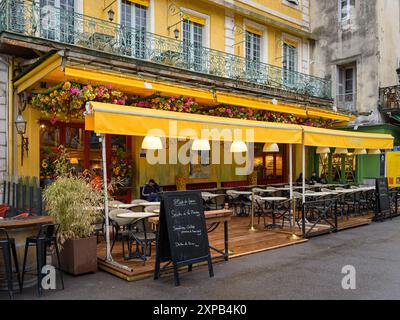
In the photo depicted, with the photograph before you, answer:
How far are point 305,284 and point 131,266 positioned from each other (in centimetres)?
273

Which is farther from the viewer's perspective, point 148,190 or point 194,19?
point 194,19

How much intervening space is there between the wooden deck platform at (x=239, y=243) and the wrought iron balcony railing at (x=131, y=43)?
5.59m

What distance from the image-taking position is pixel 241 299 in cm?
521

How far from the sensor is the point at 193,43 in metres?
14.5

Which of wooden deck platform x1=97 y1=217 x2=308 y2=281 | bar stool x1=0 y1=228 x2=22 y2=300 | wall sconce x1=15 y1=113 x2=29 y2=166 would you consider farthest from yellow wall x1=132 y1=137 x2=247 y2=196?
bar stool x1=0 y1=228 x2=22 y2=300

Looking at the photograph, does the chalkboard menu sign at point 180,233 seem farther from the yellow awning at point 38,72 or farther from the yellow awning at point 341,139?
the yellow awning at point 38,72

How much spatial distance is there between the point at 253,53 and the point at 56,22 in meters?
8.70

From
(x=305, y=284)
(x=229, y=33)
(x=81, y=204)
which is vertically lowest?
(x=305, y=284)

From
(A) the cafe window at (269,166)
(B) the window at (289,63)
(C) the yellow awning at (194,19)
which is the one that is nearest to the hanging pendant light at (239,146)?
(C) the yellow awning at (194,19)

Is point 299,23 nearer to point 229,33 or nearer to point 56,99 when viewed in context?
point 229,33

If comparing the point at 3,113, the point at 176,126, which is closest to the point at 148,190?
the point at 3,113

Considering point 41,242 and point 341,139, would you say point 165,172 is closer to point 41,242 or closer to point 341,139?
point 341,139

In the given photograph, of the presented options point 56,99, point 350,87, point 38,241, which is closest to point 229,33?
point 350,87
